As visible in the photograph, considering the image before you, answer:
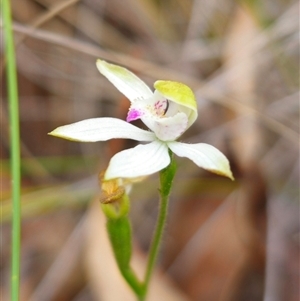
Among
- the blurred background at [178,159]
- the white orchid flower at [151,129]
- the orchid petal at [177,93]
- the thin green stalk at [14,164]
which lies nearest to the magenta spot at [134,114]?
the white orchid flower at [151,129]

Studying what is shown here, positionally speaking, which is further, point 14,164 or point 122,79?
point 14,164

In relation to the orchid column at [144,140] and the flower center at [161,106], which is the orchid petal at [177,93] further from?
the flower center at [161,106]

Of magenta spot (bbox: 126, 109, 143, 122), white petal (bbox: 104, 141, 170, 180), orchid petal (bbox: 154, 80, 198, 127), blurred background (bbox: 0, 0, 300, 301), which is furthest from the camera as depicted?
blurred background (bbox: 0, 0, 300, 301)

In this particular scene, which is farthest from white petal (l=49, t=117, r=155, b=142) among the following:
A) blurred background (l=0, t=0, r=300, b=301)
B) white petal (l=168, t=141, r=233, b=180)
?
blurred background (l=0, t=0, r=300, b=301)

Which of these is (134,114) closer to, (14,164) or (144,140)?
(144,140)

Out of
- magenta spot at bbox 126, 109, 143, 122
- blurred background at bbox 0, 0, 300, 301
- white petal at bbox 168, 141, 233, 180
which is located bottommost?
white petal at bbox 168, 141, 233, 180

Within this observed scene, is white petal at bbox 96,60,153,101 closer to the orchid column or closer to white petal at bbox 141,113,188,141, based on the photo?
the orchid column

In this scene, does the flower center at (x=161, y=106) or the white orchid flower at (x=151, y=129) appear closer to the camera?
the white orchid flower at (x=151, y=129)

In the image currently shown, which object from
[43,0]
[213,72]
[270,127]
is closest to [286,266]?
[270,127]

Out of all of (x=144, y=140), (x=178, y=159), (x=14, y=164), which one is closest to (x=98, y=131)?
(x=144, y=140)
